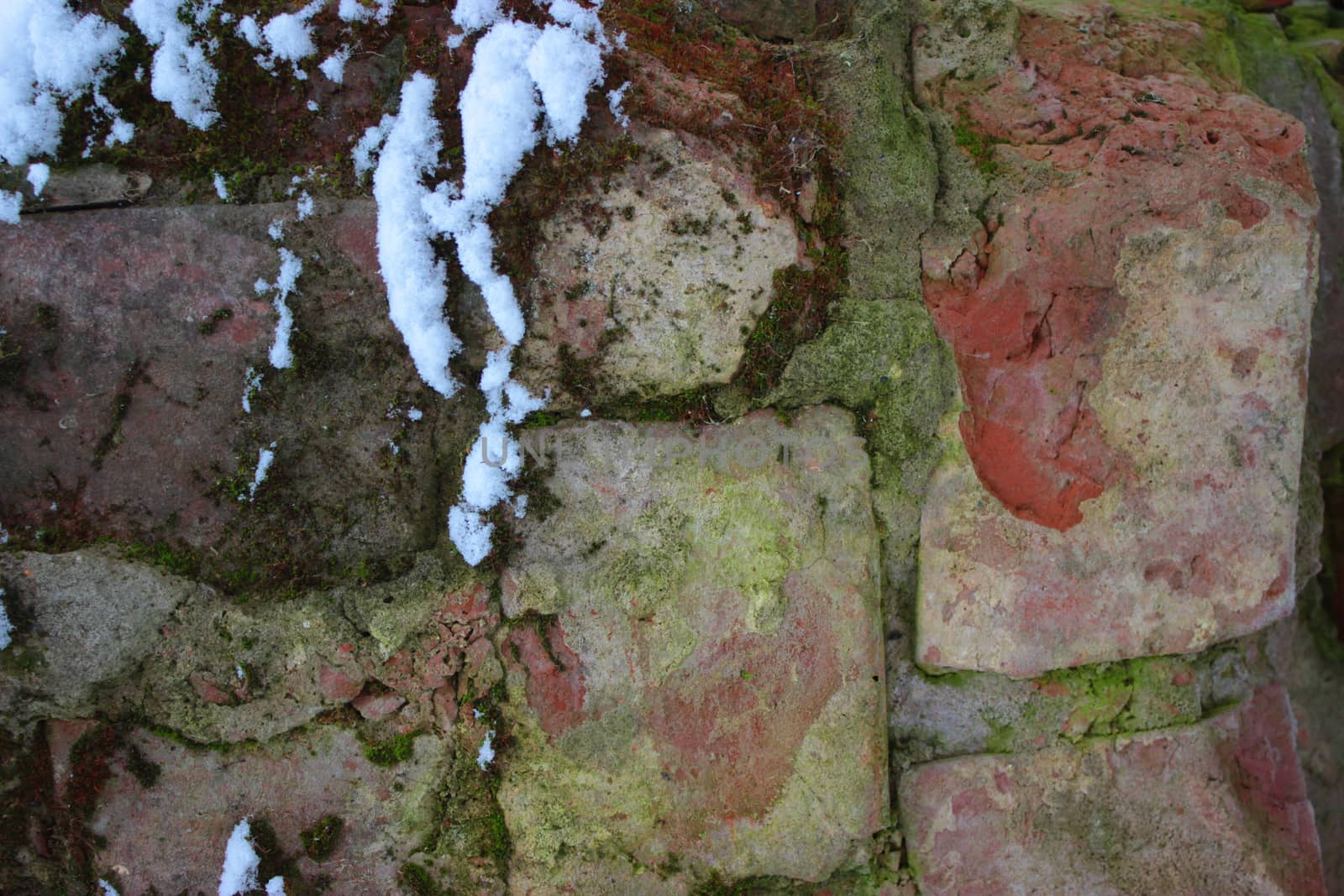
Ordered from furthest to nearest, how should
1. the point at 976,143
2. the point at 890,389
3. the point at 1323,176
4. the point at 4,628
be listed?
the point at 1323,176 < the point at 976,143 < the point at 890,389 < the point at 4,628

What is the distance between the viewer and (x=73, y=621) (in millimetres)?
1497

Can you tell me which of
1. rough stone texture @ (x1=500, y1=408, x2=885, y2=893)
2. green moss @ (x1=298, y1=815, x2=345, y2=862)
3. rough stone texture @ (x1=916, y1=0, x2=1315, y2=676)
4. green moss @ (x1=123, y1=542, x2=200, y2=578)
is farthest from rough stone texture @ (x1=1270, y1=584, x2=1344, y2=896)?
green moss @ (x1=123, y1=542, x2=200, y2=578)

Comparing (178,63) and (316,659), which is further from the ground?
(178,63)

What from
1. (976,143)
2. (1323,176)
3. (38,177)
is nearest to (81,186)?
(38,177)

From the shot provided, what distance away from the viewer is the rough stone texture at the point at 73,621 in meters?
1.49

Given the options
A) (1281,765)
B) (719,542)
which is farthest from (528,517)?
(1281,765)

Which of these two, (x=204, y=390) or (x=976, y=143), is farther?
(x=976, y=143)

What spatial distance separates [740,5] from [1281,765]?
203 cm

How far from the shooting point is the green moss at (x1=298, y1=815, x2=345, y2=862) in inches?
61.9

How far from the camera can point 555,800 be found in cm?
158

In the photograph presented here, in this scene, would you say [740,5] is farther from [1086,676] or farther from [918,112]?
[1086,676]

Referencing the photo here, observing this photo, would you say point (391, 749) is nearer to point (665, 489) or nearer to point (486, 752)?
point (486, 752)

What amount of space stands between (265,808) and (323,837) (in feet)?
0.39

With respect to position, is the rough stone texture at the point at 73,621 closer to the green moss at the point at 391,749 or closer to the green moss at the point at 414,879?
the green moss at the point at 391,749
